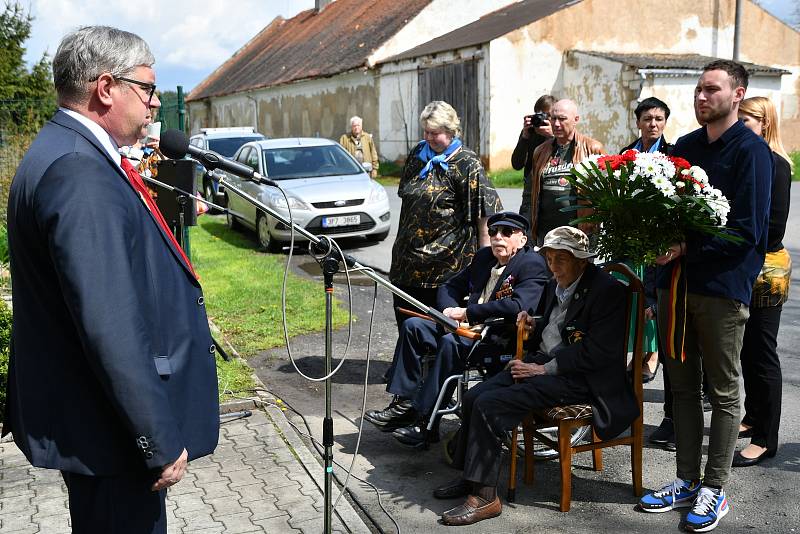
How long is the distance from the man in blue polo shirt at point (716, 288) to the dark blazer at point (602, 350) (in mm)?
225

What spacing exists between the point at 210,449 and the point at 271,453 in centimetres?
257

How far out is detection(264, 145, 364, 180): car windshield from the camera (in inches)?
530

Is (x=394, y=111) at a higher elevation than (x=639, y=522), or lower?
higher

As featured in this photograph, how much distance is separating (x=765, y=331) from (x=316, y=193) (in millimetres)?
8676

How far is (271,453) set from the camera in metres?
5.05

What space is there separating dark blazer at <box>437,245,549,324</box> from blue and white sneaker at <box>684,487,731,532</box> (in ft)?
4.73

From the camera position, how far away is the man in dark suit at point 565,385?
13.6ft

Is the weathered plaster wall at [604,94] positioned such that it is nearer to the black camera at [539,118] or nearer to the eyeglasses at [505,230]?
the black camera at [539,118]

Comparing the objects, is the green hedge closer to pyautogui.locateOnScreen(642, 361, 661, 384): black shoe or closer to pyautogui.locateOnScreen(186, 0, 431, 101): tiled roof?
pyautogui.locateOnScreen(642, 361, 661, 384): black shoe

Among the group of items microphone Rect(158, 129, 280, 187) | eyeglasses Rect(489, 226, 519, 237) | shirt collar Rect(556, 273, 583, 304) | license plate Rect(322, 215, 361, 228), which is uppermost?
microphone Rect(158, 129, 280, 187)

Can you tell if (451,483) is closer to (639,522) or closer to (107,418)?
(639,522)

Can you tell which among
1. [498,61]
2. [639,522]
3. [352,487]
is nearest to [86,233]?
[352,487]

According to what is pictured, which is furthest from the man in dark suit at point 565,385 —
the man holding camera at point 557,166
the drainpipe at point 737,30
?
the drainpipe at point 737,30

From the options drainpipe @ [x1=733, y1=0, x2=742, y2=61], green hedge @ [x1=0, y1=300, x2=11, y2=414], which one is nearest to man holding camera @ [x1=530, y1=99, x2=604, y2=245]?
green hedge @ [x1=0, y1=300, x2=11, y2=414]
